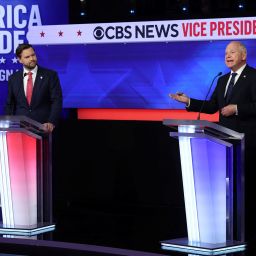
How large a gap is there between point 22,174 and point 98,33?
226cm

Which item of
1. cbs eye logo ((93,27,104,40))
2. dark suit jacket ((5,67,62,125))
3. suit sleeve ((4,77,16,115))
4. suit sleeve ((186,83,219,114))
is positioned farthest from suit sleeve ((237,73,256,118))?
cbs eye logo ((93,27,104,40))

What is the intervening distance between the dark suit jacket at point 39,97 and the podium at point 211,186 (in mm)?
1344

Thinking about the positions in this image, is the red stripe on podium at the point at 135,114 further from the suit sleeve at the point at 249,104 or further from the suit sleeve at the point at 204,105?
the suit sleeve at the point at 249,104

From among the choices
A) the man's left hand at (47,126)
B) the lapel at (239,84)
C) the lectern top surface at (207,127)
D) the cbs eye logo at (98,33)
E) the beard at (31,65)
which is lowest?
the lectern top surface at (207,127)

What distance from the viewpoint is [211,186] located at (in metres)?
4.85

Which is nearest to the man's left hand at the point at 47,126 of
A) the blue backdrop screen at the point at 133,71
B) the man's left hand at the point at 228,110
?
the man's left hand at the point at 228,110

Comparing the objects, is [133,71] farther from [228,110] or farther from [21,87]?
[228,110]

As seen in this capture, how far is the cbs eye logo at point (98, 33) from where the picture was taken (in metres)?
7.20

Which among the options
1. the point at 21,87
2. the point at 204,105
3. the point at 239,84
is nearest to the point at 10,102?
the point at 21,87

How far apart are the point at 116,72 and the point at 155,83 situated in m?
0.40

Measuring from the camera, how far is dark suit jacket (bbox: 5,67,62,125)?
5922mm

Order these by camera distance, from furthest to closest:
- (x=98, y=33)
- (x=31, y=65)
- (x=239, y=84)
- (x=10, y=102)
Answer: (x=98, y=33), (x=10, y=102), (x=31, y=65), (x=239, y=84)

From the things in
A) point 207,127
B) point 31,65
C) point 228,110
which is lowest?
point 207,127

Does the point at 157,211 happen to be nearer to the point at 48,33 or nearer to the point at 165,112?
→ the point at 165,112
